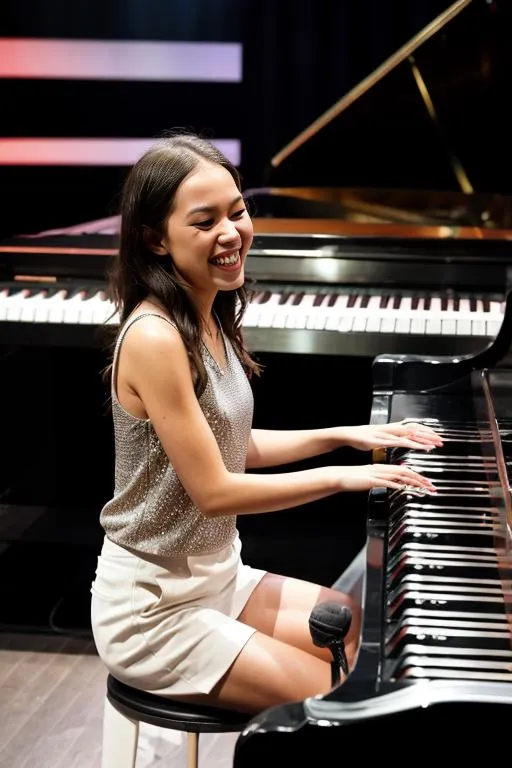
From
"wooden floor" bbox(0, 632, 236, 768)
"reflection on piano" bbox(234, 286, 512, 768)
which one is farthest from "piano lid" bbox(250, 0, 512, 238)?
"wooden floor" bbox(0, 632, 236, 768)

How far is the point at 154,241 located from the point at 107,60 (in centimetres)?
532

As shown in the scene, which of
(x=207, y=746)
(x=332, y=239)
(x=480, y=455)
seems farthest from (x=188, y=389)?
(x=332, y=239)

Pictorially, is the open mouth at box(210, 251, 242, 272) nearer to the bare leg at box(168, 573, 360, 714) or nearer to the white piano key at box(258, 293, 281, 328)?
the bare leg at box(168, 573, 360, 714)

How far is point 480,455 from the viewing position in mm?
2209

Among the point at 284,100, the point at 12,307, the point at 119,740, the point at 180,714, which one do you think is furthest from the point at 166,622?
the point at 284,100

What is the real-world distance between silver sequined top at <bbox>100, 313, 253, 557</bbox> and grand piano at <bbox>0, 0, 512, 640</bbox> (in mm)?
1378

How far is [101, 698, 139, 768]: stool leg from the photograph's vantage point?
85.3 inches

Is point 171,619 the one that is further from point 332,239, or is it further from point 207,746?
point 332,239

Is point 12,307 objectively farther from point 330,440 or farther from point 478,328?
point 330,440

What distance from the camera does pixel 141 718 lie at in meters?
2.09

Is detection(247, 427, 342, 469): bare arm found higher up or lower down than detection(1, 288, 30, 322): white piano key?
lower down

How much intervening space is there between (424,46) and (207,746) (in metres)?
2.58

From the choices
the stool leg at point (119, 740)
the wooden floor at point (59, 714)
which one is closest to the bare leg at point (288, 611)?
the stool leg at point (119, 740)

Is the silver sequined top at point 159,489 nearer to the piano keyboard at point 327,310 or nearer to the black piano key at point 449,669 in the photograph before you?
the black piano key at point 449,669
